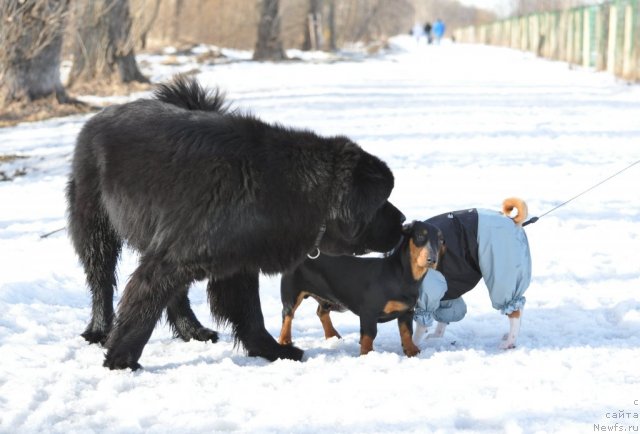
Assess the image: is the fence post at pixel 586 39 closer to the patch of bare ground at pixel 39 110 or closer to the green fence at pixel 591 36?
the green fence at pixel 591 36

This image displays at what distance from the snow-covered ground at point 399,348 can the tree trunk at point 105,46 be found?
9242mm

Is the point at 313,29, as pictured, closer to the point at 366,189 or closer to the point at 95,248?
the point at 95,248

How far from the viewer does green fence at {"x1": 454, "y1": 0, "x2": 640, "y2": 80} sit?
23.3 metres

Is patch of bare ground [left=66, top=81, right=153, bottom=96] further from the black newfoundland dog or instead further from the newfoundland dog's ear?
the newfoundland dog's ear

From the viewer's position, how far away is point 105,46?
2014 cm

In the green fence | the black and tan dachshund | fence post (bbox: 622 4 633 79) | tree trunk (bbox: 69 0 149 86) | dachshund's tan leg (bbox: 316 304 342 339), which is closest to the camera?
the black and tan dachshund

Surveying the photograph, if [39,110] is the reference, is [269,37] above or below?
above

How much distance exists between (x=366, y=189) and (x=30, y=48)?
11794 mm

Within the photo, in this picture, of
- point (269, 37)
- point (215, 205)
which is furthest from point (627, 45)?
point (215, 205)

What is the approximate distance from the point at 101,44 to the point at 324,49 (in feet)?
96.6

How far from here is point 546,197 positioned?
8305 mm

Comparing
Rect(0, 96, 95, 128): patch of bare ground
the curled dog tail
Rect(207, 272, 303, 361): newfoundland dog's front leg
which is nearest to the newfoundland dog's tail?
Rect(207, 272, 303, 361): newfoundland dog's front leg

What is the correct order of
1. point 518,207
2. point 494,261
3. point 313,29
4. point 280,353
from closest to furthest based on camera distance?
1. point 280,353
2. point 494,261
3. point 518,207
4. point 313,29

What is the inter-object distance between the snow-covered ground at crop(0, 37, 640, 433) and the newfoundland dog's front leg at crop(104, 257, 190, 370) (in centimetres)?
11
